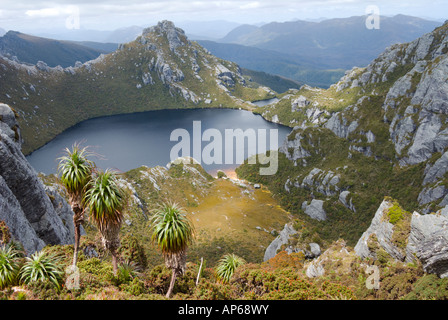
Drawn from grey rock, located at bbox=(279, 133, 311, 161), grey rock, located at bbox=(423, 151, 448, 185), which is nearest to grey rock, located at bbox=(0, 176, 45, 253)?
grey rock, located at bbox=(423, 151, 448, 185)

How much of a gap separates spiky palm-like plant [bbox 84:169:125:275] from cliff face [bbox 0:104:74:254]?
13322mm

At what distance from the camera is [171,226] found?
59.3 ft

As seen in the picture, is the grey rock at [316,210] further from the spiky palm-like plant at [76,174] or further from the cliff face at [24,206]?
the spiky palm-like plant at [76,174]

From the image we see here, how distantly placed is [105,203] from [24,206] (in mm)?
20560

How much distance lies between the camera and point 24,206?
100.0 ft

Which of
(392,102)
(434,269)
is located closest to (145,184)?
(434,269)

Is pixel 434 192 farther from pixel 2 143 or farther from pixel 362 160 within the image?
pixel 2 143

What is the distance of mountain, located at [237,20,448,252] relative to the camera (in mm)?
77188

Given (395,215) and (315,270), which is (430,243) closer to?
(395,215)

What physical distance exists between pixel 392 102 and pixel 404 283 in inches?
4059

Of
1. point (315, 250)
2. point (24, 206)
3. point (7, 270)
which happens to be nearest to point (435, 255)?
point (315, 250)

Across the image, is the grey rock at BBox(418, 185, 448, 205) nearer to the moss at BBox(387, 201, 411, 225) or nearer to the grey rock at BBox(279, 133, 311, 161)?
the moss at BBox(387, 201, 411, 225)

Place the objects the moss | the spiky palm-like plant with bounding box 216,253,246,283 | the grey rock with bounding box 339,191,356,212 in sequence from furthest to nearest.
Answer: the grey rock with bounding box 339,191,356,212, the moss, the spiky palm-like plant with bounding box 216,253,246,283

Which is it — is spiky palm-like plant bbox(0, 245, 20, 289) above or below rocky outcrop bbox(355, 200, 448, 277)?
above
